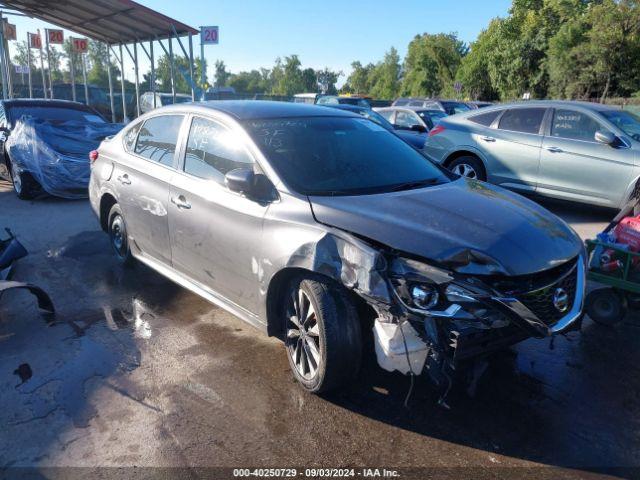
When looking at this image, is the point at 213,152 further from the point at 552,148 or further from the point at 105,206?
the point at 552,148

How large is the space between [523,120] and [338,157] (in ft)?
16.8

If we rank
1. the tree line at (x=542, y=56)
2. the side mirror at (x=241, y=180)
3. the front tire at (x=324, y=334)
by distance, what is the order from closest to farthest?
the front tire at (x=324, y=334)
the side mirror at (x=241, y=180)
the tree line at (x=542, y=56)

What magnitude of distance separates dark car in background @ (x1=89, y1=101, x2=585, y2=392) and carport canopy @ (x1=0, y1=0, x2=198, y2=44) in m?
9.69

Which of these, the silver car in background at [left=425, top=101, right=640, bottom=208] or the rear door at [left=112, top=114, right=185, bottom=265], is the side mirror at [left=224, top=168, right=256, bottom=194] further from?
the silver car in background at [left=425, top=101, right=640, bottom=208]

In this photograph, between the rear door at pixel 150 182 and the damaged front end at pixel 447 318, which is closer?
the damaged front end at pixel 447 318

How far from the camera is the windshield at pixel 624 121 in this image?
700 centimetres

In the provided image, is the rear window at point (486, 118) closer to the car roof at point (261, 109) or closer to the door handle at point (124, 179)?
the car roof at point (261, 109)

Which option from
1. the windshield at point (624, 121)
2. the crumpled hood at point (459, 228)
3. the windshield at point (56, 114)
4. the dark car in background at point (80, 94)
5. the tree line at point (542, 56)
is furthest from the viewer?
the tree line at point (542, 56)

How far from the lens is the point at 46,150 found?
8.45m

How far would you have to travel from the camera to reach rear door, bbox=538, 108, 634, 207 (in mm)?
6797

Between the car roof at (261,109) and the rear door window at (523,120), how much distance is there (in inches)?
169

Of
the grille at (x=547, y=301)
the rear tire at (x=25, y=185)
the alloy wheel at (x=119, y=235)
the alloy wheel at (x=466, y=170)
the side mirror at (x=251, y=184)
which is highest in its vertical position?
the side mirror at (x=251, y=184)

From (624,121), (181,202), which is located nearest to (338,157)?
(181,202)

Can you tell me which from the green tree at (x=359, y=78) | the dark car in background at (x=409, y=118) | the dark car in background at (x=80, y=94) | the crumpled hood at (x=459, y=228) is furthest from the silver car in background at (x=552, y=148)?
the green tree at (x=359, y=78)
